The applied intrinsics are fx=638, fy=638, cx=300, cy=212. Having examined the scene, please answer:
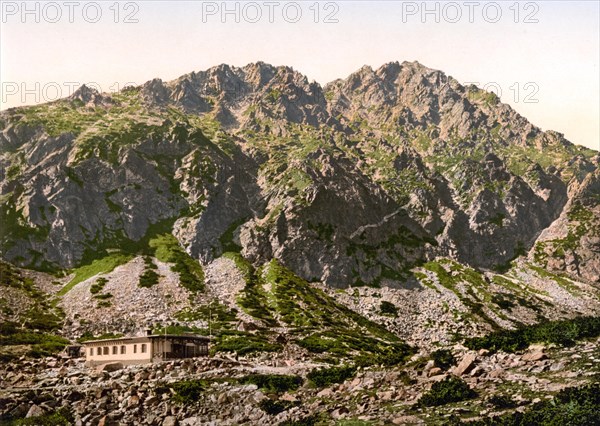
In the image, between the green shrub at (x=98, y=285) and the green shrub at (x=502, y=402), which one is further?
the green shrub at (x=98, y=285)

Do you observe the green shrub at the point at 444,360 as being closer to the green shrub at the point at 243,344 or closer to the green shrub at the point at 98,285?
the green shrub at the point at 243,344

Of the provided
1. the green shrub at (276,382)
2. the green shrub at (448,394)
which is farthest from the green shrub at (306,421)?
the green shrub at (276,382)

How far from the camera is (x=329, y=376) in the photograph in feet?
243

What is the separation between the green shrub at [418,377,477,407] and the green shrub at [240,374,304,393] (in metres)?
21.8

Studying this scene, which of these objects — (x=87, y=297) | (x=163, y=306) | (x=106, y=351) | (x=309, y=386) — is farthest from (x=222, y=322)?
(x=309, y=386)

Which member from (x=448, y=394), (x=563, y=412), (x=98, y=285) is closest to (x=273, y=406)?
(x=448, y=394)

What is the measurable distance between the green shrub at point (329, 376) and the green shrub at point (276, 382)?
1758 mm

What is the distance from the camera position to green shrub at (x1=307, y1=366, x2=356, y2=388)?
7214cm

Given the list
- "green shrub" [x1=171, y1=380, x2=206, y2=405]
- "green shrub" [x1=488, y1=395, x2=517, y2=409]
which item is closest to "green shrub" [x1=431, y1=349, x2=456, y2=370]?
"green shrub" [x1=488, y1=395, x2=517, y2=409]

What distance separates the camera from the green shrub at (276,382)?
7175 centimetres

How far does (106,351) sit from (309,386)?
4819 centimetres

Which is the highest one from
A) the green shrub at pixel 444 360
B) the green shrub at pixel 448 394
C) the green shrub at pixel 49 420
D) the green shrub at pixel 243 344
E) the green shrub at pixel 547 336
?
the green shrub at pixel 547 336

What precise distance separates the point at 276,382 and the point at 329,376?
6.19m

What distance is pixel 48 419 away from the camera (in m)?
66.7
